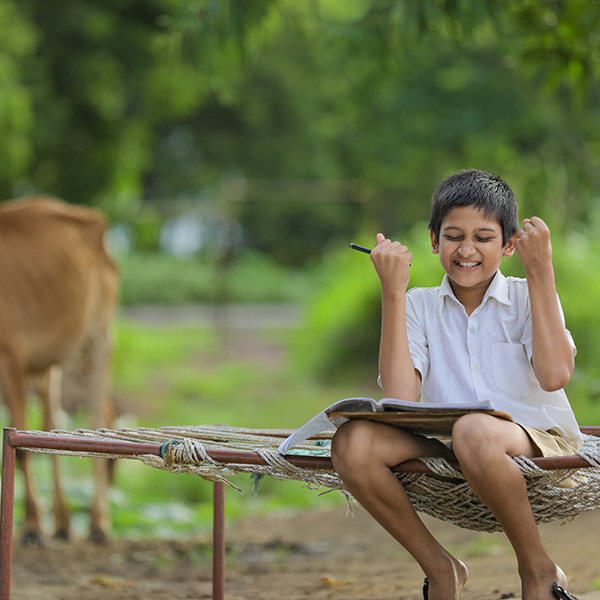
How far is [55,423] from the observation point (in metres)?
5.86

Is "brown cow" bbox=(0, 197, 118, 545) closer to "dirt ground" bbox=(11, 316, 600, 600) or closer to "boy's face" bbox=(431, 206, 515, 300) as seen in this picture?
"dirt ground" bbox=(11, 316, 600, 600)

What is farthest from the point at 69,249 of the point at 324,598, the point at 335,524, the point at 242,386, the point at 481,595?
the point at 242,386

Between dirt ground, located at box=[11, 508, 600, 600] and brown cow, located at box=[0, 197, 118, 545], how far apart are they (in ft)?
1.82

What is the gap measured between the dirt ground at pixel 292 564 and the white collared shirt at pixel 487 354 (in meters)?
0.80

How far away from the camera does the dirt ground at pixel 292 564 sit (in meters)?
3.71

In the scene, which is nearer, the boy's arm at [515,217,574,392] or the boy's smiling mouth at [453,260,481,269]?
the boy's arm at [515,217,574,392]

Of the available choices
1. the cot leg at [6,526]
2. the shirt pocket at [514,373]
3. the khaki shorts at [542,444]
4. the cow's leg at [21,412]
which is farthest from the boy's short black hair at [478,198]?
the cow's leg at [21,412]

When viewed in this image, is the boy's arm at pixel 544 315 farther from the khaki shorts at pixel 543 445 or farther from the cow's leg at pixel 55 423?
the cow's leg at pixel 55 423

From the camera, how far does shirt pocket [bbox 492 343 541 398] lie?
2619mm

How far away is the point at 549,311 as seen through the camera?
2496 mm

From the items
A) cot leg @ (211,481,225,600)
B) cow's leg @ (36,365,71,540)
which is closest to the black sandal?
cot leg @ (211,481,225,600)

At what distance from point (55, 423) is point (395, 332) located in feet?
12.6

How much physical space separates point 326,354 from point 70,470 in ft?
13.7

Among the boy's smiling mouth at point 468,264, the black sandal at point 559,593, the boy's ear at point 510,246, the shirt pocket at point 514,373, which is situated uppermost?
the boy's ear at point 510,246
